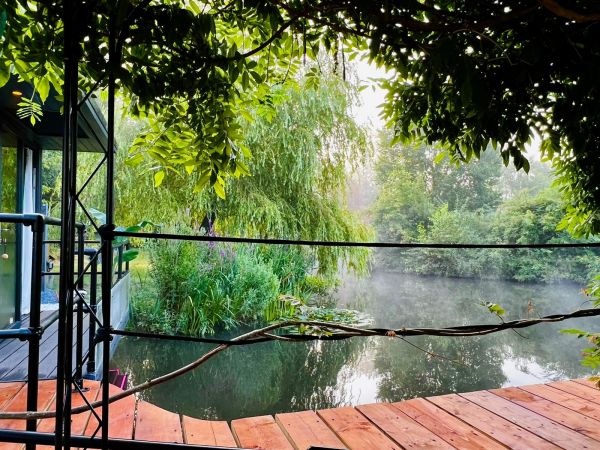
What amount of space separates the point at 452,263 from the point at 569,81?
31.0ft

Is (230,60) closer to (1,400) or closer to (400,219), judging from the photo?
(1,400)

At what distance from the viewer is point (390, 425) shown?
1.51m

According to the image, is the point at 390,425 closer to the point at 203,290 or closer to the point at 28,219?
the point at 28,219

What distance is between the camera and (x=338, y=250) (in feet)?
21.1

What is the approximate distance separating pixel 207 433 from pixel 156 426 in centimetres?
19

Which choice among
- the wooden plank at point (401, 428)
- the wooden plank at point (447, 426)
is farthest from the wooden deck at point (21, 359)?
the wooden plank at point (447, 426)

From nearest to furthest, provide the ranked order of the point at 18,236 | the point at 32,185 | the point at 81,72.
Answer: the point at 81,72 < the point at 18,236 < the point at 32,185

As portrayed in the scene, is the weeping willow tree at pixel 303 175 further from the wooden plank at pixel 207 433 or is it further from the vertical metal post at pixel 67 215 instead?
the vertical metal post at pixel 67 215

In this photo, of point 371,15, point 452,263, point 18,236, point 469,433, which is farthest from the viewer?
point 452,263

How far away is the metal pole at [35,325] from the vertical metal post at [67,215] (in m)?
0.31

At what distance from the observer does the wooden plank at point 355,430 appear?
4.46 feet

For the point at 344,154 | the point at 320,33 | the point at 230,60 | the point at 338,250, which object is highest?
the point at 344,154

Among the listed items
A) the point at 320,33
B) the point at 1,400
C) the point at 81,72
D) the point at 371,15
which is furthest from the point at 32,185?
the point at 371,15

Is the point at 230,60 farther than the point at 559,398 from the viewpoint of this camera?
No
